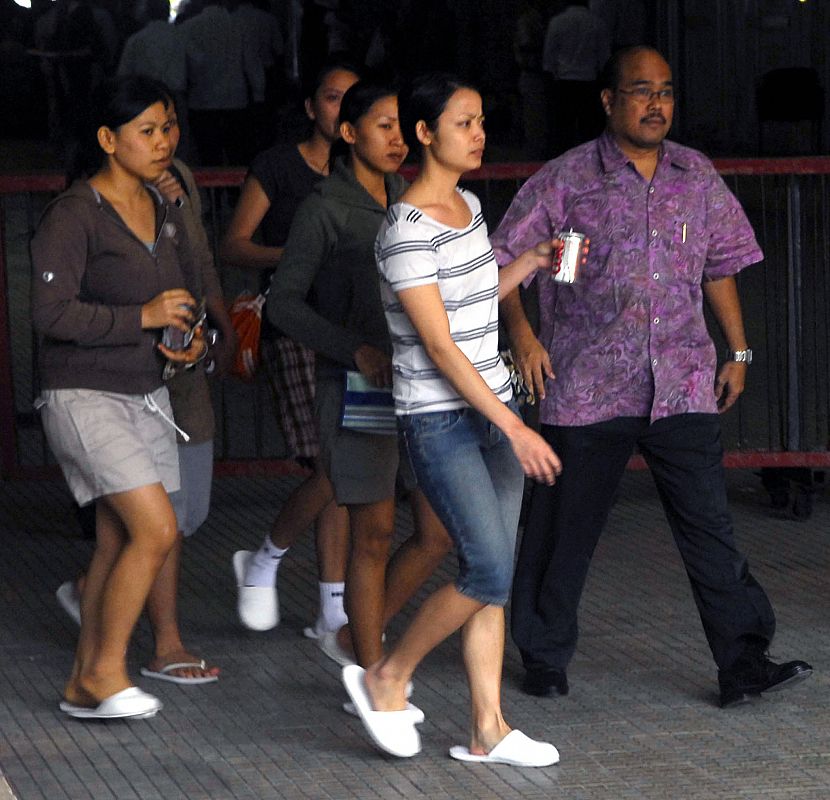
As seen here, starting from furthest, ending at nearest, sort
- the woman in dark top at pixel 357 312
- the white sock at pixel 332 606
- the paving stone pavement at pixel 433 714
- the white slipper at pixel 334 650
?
the white sock at pixel 332 606, the white slipper at pixel 334 650, the woman in dark top at pixel 357 312, the paving stone pavement at pixel 433 714

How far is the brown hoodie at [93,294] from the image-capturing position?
4984 millimetres

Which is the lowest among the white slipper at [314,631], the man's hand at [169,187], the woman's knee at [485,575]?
the white slipper at [314,631]

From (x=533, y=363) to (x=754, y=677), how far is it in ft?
3.59

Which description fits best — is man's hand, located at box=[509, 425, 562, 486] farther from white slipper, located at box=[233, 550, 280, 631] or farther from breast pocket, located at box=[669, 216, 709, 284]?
white slipper, located at box=[233, 550, 280, 631]

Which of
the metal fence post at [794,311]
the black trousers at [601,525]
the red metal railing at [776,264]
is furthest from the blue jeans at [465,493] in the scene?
the metal fence post at [794,311]

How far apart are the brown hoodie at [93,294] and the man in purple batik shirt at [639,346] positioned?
40.5 inches

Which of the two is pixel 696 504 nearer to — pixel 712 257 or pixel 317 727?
pixel 712 257

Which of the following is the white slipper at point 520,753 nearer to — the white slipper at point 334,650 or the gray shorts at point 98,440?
the white slipper at point 334,650

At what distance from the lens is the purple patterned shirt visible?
523 cm

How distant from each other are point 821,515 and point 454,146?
148 inches

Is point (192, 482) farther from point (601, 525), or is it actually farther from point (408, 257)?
point (408, 257)

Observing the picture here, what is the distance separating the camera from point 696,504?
533 cm

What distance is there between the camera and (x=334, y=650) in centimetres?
584

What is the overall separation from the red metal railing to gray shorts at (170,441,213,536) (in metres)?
2.02
